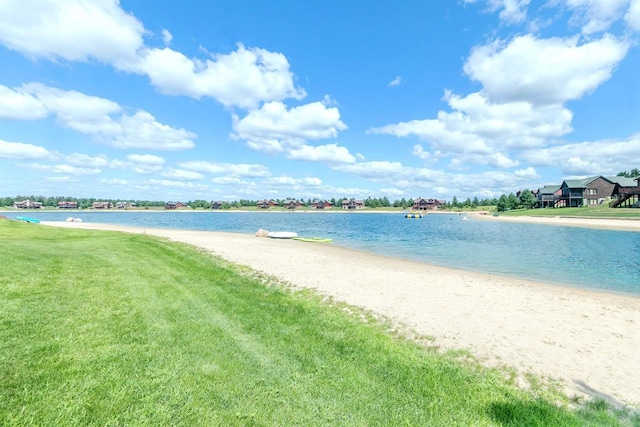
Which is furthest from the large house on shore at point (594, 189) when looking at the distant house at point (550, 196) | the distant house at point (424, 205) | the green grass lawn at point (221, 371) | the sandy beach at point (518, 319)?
the green grass lawn at point (221, 371)

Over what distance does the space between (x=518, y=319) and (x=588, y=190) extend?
117094 millimetres

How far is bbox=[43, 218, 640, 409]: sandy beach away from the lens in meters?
6.55

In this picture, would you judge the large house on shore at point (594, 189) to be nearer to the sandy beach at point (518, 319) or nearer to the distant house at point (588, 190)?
the distant house at point (588, 190)

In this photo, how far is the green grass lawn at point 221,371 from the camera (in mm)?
3977

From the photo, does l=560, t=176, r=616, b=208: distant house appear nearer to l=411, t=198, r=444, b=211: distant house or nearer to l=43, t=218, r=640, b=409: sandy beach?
l=411, t=198, r=444, b=211: distant house

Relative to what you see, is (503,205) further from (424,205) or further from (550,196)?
(424,205)

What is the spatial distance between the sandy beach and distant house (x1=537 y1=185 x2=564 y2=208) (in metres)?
122

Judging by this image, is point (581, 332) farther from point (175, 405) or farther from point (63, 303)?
point (63, 303)

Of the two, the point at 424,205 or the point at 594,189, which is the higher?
the point at 594,189

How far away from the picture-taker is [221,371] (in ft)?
16.0

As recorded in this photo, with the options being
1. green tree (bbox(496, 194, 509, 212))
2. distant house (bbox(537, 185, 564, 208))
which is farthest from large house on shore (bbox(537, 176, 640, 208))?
green tree (bbox(496, 194, 509, 212))

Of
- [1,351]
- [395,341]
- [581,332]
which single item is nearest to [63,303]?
[1,351]

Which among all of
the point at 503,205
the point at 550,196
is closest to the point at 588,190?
the point at 550,196

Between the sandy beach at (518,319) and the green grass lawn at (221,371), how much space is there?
1197 millimetres
